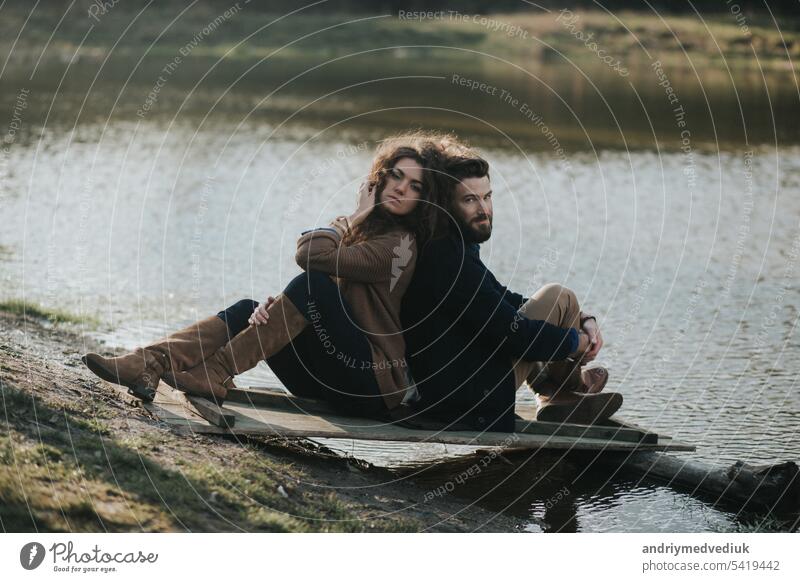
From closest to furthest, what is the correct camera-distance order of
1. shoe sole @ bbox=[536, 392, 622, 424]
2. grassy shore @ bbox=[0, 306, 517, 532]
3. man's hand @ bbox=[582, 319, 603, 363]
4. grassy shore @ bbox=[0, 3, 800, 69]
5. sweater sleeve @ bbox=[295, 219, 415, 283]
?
grassy shore @ bbox=[0, 306, 517, 532], sweater sleeve @ bbox=[295, 219, 415, 283], man's hand @ bbox=[582, 319, 603, 363], shoe sole @ bbox=[536, 392, 622, 424], grassy shore @ bbox=[0, 3, 800, 69]

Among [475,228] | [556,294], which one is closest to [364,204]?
[475,228]

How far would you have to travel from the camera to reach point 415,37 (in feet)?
167

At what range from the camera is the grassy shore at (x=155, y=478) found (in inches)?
252

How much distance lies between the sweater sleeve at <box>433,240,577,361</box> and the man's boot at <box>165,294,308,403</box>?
944 mm

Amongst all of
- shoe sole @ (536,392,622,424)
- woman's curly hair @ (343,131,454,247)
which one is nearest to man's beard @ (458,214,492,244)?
woman's curly hair @ (343,131,454,247)

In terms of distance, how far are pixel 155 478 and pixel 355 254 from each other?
1886 mm

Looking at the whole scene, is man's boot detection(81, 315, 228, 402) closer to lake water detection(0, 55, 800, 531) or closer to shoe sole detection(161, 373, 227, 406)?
shoe sole detection(161, 373, 227, 406)

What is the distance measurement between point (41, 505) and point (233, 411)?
2083mm

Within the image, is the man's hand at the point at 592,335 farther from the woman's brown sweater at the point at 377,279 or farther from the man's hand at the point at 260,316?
the man's hand at the point at 260,316

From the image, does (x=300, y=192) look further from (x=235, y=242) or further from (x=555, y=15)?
(x=555, y=15)

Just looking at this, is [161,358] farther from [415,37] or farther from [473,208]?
[415,37]

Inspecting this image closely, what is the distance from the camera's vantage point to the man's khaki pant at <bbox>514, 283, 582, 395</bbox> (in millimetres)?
8266

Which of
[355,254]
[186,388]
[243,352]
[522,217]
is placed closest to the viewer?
[355,254]

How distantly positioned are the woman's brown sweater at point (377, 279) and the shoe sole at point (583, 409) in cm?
114
